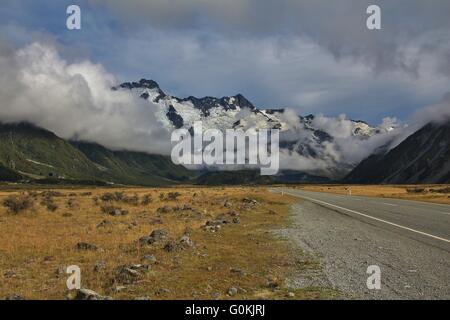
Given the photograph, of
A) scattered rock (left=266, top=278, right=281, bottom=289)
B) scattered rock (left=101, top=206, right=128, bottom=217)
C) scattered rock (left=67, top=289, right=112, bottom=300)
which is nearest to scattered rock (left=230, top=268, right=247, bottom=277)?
scattered rock (left=266, top=278, right=281, bottom=289)

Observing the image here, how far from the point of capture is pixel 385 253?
14.4 m

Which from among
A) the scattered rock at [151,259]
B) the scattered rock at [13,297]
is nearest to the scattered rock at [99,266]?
the scattered rock at [151,259]

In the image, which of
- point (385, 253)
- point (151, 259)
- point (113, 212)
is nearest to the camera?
point (385, 253)

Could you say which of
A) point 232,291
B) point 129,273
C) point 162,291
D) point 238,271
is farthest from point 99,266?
point 232,291

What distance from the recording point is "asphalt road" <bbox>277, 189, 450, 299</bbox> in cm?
995

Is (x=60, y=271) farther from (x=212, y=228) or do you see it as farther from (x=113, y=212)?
(x=113, y=212)

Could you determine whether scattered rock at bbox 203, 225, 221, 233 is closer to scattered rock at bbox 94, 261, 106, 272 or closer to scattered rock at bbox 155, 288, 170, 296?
scattered rock at bbox 94, 261, 106, 272

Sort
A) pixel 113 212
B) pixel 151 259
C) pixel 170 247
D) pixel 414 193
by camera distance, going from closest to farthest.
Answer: pixel 151 259 → pixel 170 247 → pixel 113 212 → pixel 414 193

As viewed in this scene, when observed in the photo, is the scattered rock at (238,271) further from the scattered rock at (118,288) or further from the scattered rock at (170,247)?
the scattered rock at (170,247)

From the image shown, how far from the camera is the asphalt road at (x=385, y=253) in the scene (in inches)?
392

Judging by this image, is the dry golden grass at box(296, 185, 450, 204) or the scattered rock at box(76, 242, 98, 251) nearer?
the scattered rock at box(76, 242, 98, 251)
